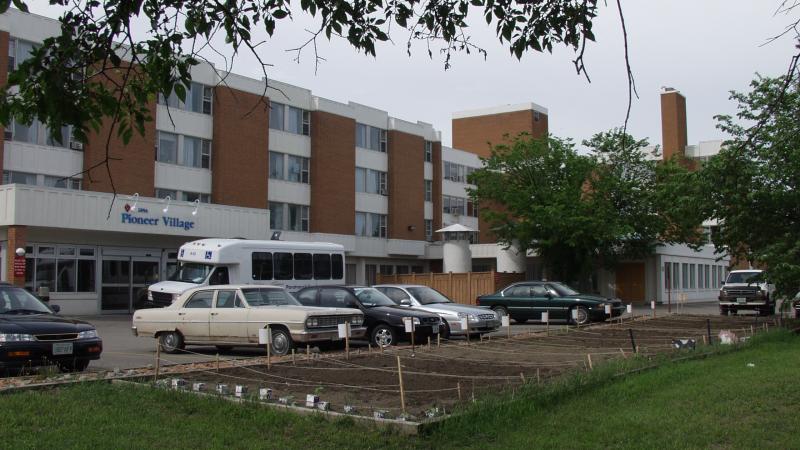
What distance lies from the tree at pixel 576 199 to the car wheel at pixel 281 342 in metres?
23.9

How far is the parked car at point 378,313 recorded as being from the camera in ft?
60.0

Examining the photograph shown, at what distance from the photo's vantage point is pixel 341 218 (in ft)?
154

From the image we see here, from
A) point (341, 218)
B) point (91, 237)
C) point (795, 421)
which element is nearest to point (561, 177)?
point (341, 218)

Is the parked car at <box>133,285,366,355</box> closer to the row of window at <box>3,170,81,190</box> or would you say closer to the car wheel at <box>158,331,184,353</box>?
the car wheel at <box>158,331,184,353</box>

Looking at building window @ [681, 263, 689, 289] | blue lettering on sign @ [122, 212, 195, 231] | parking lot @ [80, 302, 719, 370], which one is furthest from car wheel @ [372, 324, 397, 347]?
building window @ [681, 263, 689, 289]

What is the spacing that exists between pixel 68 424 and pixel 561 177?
34739 millimetres

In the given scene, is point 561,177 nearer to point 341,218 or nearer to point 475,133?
point 341,218

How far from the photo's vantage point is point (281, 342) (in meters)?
15.9

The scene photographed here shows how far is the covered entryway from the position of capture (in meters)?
47.0

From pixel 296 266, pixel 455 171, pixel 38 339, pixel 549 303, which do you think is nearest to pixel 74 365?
pixel 38 339

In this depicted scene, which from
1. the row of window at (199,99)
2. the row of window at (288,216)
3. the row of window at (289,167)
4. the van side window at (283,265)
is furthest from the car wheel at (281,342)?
the row of window at (289,167)

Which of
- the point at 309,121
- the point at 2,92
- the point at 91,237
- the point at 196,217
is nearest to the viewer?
the point at 2,92

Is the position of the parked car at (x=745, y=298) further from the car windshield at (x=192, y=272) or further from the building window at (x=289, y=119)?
the building window at (x=289, y=119)

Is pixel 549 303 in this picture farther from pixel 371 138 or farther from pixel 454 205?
pixel 454 205
